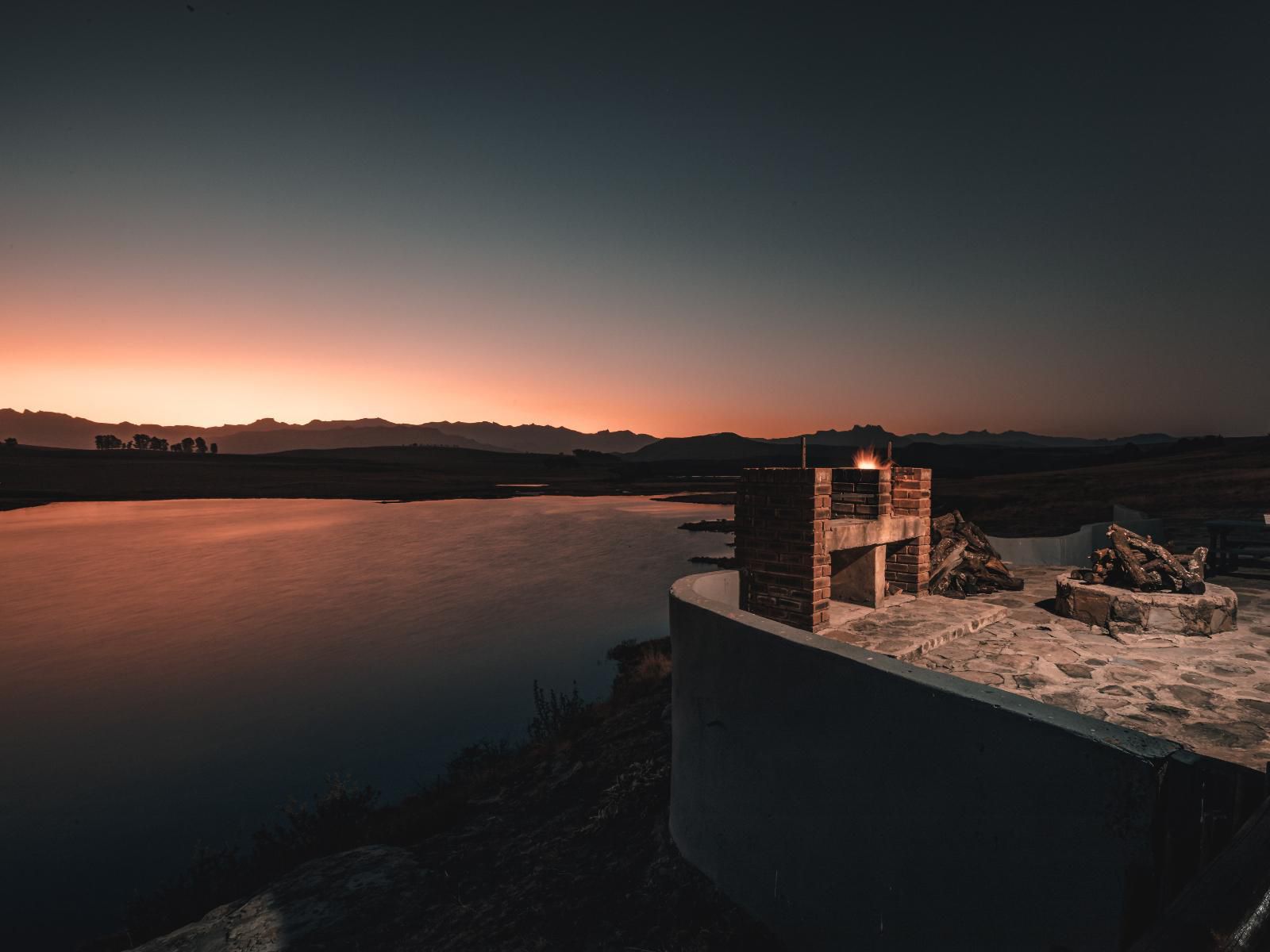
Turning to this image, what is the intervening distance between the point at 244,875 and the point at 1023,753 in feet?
36.1

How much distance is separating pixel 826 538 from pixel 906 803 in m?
2.93

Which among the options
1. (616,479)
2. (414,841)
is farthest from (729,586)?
(616,479)

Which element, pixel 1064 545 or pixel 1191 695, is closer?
pixel 1191 695

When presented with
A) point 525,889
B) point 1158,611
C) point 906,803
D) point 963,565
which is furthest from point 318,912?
point 1158,611

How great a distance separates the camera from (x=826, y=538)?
18.3ft

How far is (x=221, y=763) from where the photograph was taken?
12492 millimetres

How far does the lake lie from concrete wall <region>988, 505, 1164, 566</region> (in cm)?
998

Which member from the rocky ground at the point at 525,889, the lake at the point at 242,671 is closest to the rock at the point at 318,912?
the rocky ground at the point at 525,889

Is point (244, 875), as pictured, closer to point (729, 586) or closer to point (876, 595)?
point (729, 586)

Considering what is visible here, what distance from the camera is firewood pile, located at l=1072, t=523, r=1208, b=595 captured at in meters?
5.99

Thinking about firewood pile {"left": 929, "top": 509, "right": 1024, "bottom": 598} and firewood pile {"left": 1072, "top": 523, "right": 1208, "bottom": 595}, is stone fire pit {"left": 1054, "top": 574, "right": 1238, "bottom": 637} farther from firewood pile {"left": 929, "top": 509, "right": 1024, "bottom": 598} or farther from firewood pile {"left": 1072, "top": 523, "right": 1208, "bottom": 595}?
firewood pile {"left": 929, "top": 509, "right": 1024, "bottom": 598}

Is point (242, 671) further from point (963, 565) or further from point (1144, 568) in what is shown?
point (1144, 568)

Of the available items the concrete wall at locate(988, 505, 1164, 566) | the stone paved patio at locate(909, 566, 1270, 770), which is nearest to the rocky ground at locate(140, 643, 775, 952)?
the stone paved patio at locate(909, 566, 1270, 770)

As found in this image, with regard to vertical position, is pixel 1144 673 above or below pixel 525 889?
above
